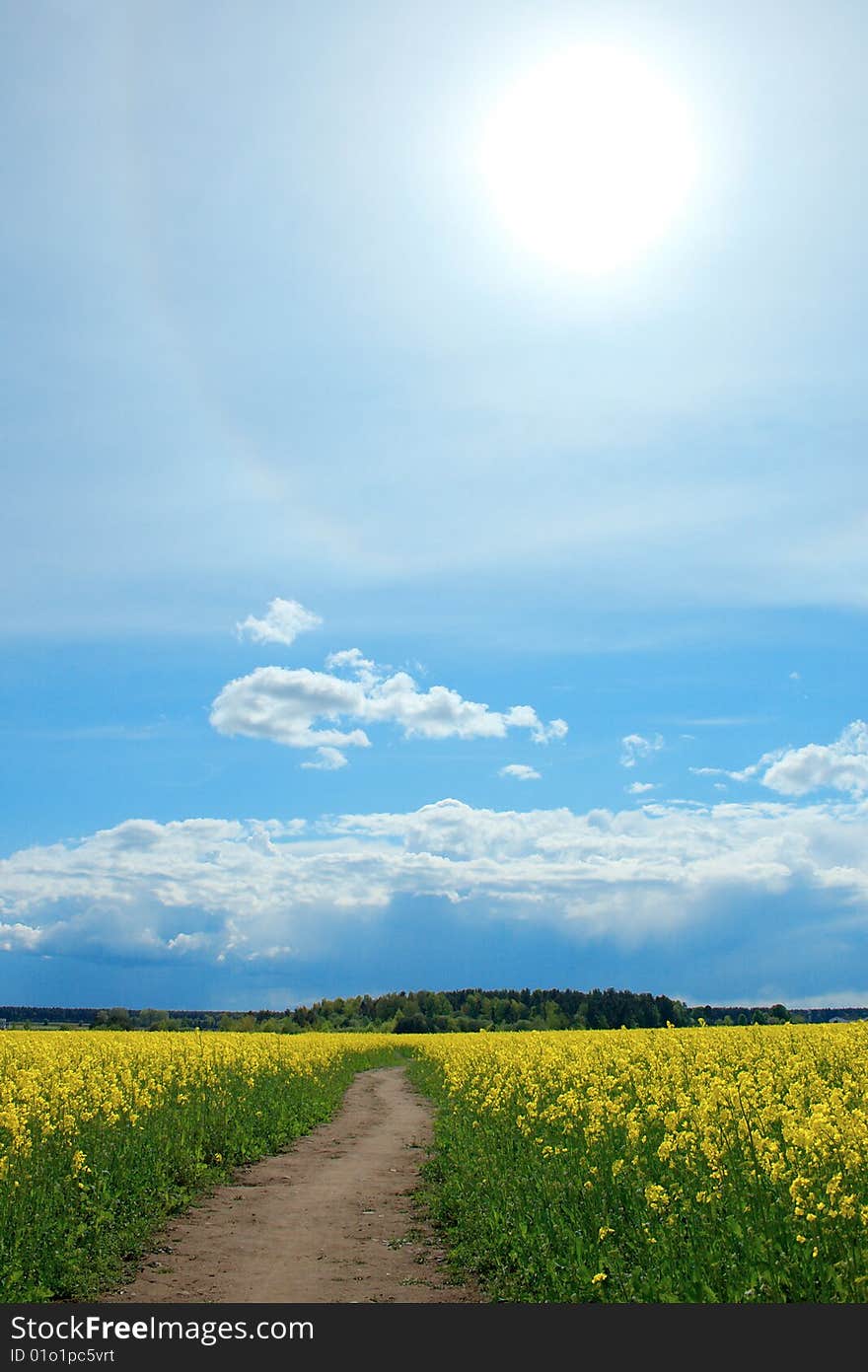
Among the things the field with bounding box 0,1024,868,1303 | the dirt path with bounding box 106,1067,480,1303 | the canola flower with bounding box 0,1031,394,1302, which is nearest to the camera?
the field with bounding box 0,1024,868,1303

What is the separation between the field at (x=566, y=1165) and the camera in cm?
848

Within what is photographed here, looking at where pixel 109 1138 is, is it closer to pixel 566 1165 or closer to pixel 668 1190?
pixel 566 1165

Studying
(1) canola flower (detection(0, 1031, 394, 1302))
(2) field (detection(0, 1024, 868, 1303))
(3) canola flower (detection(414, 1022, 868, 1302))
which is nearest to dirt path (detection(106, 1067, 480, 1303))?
(2) field (detection(0, 1024, 868, 1303))

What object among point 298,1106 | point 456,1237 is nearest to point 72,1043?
point 298,1106

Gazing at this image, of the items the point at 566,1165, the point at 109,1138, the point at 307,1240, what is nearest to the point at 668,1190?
the point at 566,1165

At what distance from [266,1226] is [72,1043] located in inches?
675

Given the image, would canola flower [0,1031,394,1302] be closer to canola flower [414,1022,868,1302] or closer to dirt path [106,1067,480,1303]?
dirt path [106,1067,480,1303]

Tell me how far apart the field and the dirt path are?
1.51 ft

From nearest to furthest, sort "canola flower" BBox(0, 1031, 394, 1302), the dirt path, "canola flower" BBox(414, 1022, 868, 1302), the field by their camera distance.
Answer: "canola flower" BBox(414, 1022, 868, 1302)
the field
the dirt path
"canola flower" BBox(0, 1031, 394, 1302)

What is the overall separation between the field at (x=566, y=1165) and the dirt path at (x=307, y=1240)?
46 centimetres

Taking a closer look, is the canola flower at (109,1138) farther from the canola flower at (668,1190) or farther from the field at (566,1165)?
the canola flower at (668,1190)

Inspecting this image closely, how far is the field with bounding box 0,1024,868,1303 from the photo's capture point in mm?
8477

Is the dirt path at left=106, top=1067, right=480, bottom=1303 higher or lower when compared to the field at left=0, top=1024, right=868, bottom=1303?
lower

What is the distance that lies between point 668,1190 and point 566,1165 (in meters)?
2.81
